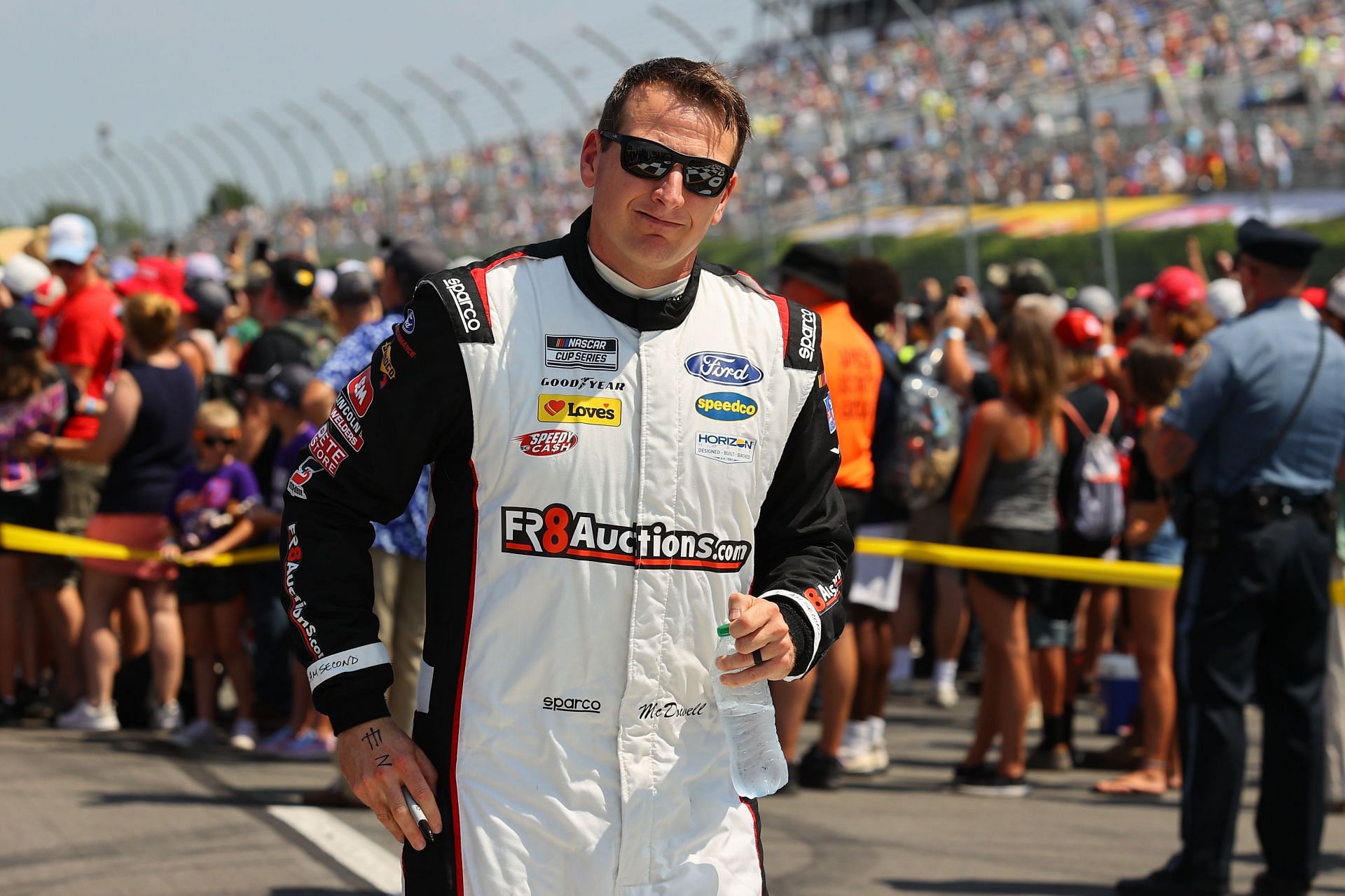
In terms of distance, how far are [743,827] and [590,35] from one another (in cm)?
2429

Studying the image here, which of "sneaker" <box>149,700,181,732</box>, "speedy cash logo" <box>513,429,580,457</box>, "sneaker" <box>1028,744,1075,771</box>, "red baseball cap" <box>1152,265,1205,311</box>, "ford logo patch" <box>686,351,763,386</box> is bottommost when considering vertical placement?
"sneaker" <box>1028,744,1075,771</box>

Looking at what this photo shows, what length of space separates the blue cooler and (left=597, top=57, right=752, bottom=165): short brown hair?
6480 millimetres

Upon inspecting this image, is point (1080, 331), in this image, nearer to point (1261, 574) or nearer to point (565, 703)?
point (1261, 574)

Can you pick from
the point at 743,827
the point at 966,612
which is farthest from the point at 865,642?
the point at 743,827

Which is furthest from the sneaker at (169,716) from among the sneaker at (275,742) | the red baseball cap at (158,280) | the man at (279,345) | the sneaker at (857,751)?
the red baseball cap at (158,280)

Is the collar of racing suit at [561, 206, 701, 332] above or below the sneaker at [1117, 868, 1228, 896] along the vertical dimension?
above

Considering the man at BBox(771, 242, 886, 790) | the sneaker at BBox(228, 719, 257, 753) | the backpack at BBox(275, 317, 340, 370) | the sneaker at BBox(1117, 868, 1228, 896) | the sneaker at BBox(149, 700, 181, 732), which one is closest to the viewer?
the sneaker at BBox(1117, 868, 1228, 896)

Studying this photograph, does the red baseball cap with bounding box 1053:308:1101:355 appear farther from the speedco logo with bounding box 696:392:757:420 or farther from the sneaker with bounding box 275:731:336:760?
the speedco logo with bounding box 696:392:757:420

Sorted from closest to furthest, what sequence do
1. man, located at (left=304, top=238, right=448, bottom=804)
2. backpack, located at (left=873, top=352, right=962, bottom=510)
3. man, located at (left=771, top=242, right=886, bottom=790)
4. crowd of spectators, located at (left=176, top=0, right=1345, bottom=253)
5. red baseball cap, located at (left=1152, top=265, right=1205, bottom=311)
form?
man, located at (left=304, top=238, right=448, bottom=804) → man, located at (left=771, top=242, right=886, bottom=790) → backpack, located at (left=873, top=352, right=962, bottom=510) → red baseball cap, located at (left=1152, top=265, right=1205, bottom=311) → crowd of spectators, located at (left=176, top=0, right=1345, bottom=253)

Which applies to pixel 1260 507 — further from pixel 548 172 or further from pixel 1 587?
pixel 548 172

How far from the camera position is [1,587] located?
8.55m

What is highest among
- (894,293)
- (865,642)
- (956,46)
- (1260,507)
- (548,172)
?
(956,46)

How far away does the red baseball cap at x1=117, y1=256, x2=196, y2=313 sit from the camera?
11.4 metres

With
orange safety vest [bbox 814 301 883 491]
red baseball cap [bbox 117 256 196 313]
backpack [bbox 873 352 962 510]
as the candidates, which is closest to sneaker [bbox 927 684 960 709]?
backpack [bbox 873 352 962 510]
